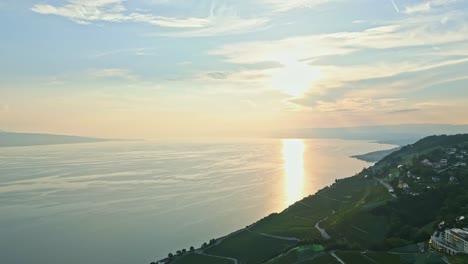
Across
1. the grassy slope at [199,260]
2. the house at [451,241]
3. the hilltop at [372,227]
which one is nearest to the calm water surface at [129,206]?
the grassy slope at [199,260]

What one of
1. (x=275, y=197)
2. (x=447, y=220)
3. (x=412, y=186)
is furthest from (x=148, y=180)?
(x=447, y=220)

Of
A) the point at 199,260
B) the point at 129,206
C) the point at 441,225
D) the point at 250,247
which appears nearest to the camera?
the point at 441,225

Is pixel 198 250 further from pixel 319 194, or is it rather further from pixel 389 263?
pixel 319 194

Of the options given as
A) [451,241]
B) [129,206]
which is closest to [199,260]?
[451,241]

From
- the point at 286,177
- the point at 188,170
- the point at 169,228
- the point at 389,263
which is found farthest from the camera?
the point at 188,170

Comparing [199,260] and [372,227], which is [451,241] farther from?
[199,260]

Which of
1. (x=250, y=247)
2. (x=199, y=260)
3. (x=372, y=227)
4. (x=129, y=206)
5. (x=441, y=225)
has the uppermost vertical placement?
(x=441, y=225)

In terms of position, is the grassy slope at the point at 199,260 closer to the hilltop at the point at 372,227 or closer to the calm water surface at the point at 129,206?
the hilltop at the point at 372,227
